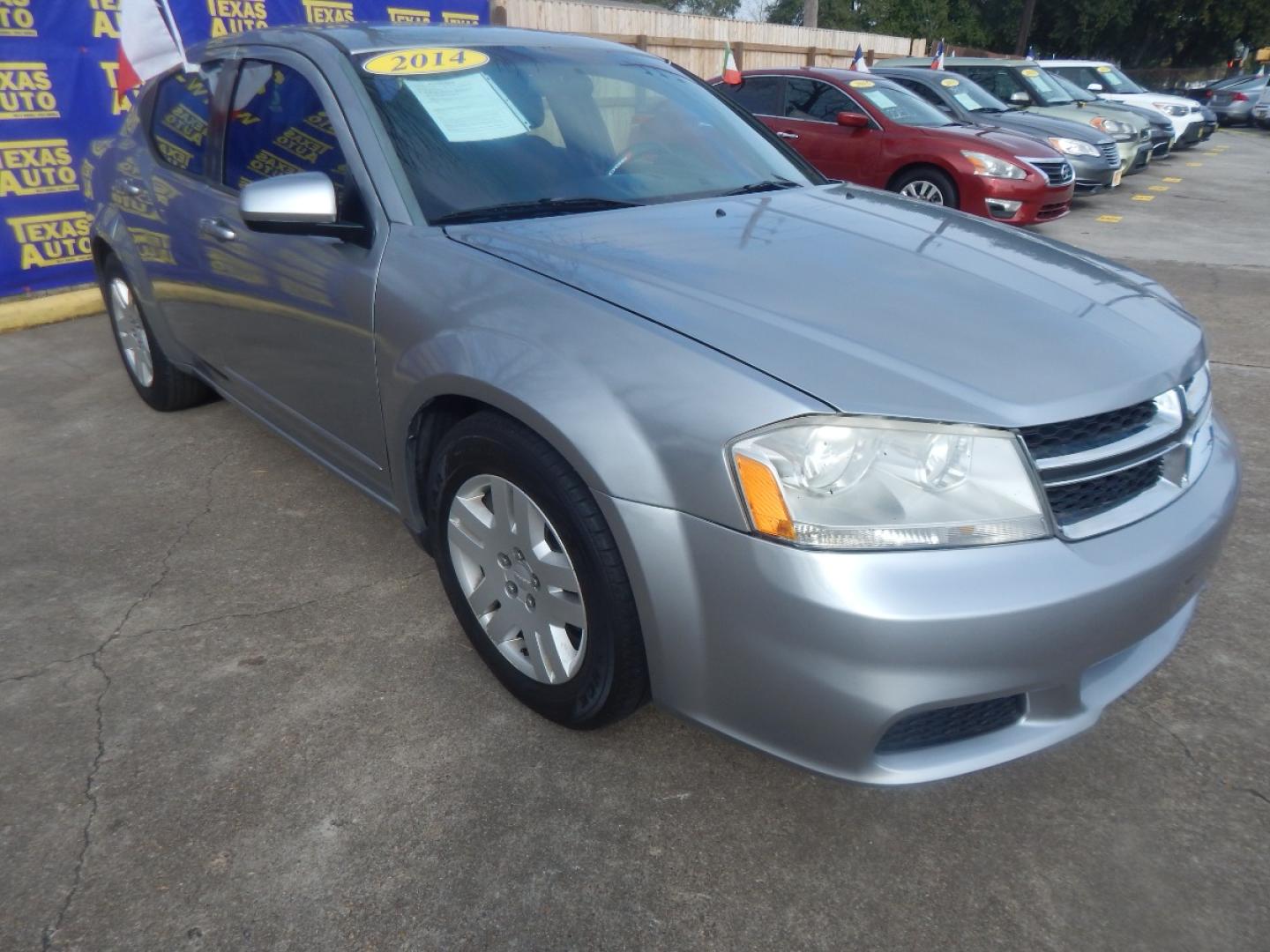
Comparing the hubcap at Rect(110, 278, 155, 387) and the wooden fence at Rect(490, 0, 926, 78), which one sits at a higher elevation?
the wooden fence at Rect(490, 0, 926, 78)

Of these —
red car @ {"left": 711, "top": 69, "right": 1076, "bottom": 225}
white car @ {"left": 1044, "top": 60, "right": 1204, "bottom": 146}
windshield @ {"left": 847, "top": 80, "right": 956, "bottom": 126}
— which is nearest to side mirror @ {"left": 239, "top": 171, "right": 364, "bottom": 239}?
red car @ {"left": 711, "top": 69, "right": 1076, "bottom": 225}

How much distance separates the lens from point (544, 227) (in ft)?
7.84

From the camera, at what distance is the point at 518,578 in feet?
7.29

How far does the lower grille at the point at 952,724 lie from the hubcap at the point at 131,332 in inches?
148

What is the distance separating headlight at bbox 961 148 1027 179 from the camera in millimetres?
8227

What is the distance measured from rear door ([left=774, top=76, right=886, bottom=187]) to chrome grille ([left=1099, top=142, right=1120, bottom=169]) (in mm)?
3494

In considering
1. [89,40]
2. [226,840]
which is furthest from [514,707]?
[89,40]

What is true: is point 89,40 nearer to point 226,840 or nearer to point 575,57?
point 575,57

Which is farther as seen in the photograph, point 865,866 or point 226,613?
point 226,613

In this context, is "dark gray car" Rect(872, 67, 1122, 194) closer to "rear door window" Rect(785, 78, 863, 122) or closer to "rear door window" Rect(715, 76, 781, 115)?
"rear door window" Rect(785, 78, 863, 122)

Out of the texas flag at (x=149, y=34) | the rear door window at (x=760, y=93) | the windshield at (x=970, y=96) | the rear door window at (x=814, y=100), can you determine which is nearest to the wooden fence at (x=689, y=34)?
the rear door window at (x=760, y=93)

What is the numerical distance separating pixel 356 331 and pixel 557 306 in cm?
76

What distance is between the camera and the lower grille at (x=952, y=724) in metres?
1.73

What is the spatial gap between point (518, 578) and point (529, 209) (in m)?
1.00
